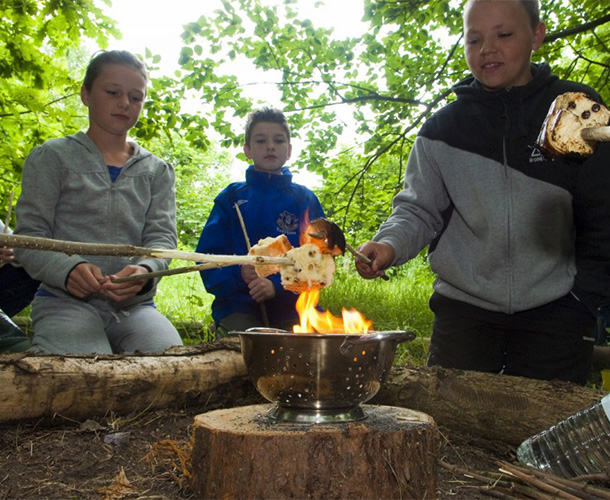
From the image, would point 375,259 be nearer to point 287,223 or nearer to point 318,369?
point 318,369

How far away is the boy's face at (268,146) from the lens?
464 cm

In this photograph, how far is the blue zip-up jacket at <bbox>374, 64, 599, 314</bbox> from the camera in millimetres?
3223

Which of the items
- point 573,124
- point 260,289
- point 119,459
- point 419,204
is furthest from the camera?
point 260,289

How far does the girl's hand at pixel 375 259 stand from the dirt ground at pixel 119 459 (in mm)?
938

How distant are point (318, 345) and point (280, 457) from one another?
0.42 metres

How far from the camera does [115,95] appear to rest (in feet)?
12.2

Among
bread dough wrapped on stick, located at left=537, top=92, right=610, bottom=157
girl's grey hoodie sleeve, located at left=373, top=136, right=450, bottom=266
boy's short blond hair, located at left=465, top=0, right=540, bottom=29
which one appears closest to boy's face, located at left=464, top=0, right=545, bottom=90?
boy's short blond hair, located at left=465, top=0, right=540, bottom=29

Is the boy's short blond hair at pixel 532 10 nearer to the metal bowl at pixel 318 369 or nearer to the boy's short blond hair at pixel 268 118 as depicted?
the boy's short blond hair at pixel 268 118

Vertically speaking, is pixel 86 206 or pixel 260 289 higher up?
pixel 86 206

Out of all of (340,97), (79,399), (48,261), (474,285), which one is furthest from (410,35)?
(79,399)

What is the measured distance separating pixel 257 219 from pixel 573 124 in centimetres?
335

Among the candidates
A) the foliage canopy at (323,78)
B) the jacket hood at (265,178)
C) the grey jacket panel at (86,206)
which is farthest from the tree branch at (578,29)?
the grey jacket panel at (86,206)

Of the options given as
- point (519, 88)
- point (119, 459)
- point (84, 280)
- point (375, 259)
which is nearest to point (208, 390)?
point (119, 459)

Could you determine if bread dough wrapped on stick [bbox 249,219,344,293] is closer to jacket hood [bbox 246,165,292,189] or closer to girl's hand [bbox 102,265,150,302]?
girl's hand [bbox 102,265,150,302]
